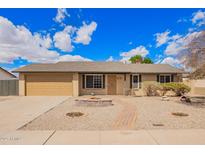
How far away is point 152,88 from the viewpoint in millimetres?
19234

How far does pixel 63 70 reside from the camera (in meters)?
19.2

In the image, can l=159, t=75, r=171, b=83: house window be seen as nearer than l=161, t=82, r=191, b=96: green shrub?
No

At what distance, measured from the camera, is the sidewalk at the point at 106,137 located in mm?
5043

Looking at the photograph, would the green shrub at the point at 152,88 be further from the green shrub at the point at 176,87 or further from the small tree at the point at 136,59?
the small tree at the point at 136,59

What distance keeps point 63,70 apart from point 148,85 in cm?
949

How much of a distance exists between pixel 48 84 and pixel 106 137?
49.8 feet

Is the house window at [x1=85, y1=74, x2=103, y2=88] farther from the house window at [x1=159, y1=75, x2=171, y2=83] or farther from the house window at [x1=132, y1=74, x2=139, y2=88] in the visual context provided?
the house window at [x1=159, y1=75, x2=171, y2=83]

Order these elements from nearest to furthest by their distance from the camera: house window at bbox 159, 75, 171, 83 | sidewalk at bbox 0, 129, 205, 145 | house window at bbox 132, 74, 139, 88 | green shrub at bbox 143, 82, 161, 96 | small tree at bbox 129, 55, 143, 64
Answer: sidewalk at bbox 0, 129, 205, 145
green shrub at bbox 143, 82, 161, 96
house window at bbox 132, 74, 139, 88
house window at bbox 159, 75, 171, 83
small tree at bbox 129, 55, 143, 64

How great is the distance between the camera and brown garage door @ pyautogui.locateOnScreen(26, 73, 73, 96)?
63.3 feet

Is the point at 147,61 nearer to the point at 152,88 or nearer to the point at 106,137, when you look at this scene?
the point at 152,88

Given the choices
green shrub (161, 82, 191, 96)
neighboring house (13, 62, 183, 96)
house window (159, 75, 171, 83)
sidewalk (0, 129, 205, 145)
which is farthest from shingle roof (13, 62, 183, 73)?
sidewalk (0, 129, 205, 145)

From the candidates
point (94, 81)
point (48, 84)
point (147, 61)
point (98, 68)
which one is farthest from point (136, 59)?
point (48, 84)

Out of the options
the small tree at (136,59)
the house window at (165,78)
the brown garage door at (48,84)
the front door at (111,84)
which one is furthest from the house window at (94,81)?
the small tree at (136,59)
